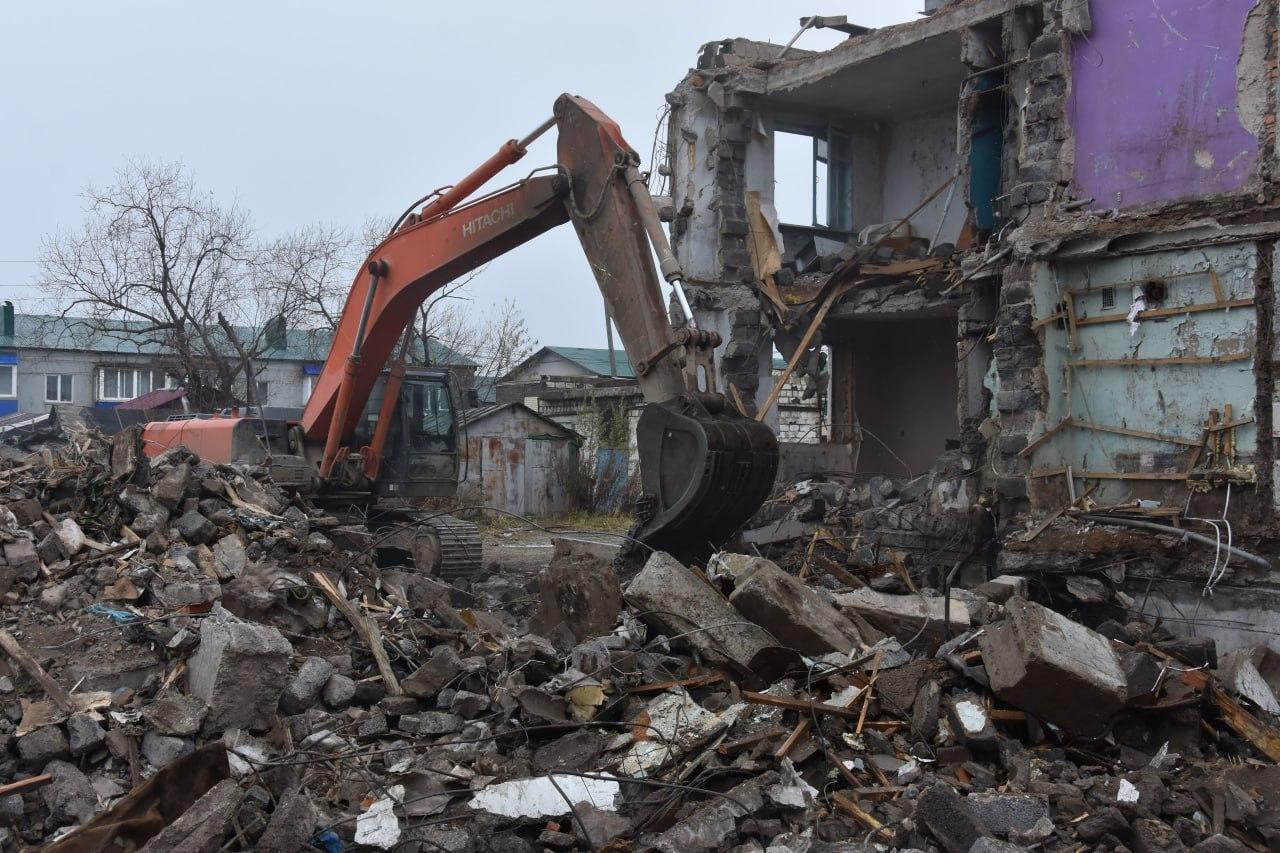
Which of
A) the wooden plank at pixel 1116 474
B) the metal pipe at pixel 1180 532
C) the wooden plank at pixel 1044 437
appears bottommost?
the metal pipe at pixel 1180 532

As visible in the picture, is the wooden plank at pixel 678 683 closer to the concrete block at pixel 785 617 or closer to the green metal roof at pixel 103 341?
the concrete block at pixel 785 617

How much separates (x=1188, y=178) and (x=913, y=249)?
210 inches

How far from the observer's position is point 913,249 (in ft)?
50.1

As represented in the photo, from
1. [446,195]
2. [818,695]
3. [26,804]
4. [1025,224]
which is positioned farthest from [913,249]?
[26,804]

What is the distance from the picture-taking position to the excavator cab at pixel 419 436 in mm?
10938

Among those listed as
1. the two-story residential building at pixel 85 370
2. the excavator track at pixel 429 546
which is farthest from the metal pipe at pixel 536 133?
the two-story residential building at pixel 85 370

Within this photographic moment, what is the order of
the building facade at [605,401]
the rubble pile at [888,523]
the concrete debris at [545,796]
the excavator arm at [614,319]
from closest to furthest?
the concrete debris at [545,796], the excavator arm at [614,319], the rubble pile at [888,523], the building facade at [605,401]

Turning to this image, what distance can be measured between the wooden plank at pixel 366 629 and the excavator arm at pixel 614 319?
199cm

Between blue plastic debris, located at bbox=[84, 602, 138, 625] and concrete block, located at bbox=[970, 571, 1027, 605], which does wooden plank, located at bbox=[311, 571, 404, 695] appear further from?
concrete block, located at bbox=[970, 571, 1027, 605]

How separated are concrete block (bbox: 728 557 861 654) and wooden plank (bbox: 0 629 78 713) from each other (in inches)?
140

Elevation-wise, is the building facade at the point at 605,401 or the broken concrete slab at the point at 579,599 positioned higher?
the building facade at the point at 605,401

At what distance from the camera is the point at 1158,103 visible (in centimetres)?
1027

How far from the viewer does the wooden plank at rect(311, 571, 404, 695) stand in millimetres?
6441

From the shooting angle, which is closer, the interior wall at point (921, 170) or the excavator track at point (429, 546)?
the excavator track at point (429, 546)
